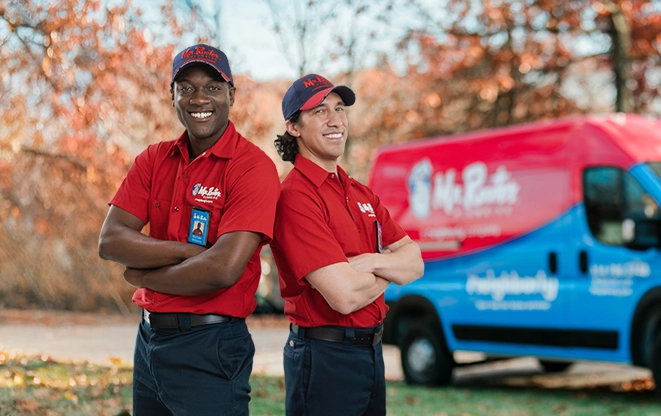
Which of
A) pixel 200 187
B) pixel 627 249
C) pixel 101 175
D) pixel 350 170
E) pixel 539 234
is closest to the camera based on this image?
pixel 200 187

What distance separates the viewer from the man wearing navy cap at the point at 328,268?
11.7 ft

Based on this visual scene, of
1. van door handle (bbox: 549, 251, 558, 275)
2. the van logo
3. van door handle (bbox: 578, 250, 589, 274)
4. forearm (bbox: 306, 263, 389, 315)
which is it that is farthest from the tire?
forearm (bbox: 306, 263, 389, 315)

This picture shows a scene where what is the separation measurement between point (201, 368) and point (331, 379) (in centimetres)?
56

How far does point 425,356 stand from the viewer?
1045 cm

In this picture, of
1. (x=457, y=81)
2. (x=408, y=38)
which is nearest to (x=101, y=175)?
(x=408, y=38)

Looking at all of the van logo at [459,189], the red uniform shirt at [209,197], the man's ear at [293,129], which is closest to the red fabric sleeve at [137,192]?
the red uniform shirt at [209,197]

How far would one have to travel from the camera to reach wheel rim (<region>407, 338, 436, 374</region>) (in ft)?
34.1

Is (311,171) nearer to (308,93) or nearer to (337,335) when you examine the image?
(308,93)

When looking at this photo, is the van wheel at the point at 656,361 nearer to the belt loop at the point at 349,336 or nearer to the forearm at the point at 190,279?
the belt loop at the point at 349,336

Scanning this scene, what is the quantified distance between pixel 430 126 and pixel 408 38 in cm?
243

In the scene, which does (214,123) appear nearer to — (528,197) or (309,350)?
(309,350)

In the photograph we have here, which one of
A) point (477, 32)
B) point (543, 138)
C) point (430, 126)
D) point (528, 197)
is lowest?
point (528, 197)

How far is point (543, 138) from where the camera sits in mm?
9227

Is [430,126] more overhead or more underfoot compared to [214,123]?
more overhead
